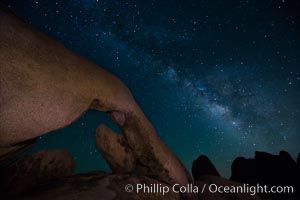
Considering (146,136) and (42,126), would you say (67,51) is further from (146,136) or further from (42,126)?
(146,136)

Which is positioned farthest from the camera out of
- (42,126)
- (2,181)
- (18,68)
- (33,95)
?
(2,181)

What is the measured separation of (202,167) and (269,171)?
8735 mm

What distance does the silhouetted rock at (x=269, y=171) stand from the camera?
23.9 meters

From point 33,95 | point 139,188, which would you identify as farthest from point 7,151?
point 139,188

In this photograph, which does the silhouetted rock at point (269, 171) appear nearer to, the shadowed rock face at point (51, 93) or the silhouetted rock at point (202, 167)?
the silhouetted rock at point (202, 167)

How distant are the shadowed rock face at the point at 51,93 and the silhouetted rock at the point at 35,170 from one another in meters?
2.45

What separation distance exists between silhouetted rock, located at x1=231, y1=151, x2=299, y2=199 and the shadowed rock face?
20.6 meters

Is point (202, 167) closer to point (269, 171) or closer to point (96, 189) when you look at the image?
point (269, 171)

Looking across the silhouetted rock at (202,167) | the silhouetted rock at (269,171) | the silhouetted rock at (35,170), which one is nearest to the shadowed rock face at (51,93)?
the silhouetted rock at (35,170)

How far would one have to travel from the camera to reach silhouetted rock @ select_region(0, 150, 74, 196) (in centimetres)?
651

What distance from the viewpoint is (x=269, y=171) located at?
25.5 meters

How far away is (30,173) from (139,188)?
141 inches

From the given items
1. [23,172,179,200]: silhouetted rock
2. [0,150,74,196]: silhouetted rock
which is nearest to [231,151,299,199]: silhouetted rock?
[23,172,179,200]: silhouetted rock

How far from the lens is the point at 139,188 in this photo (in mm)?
5891
